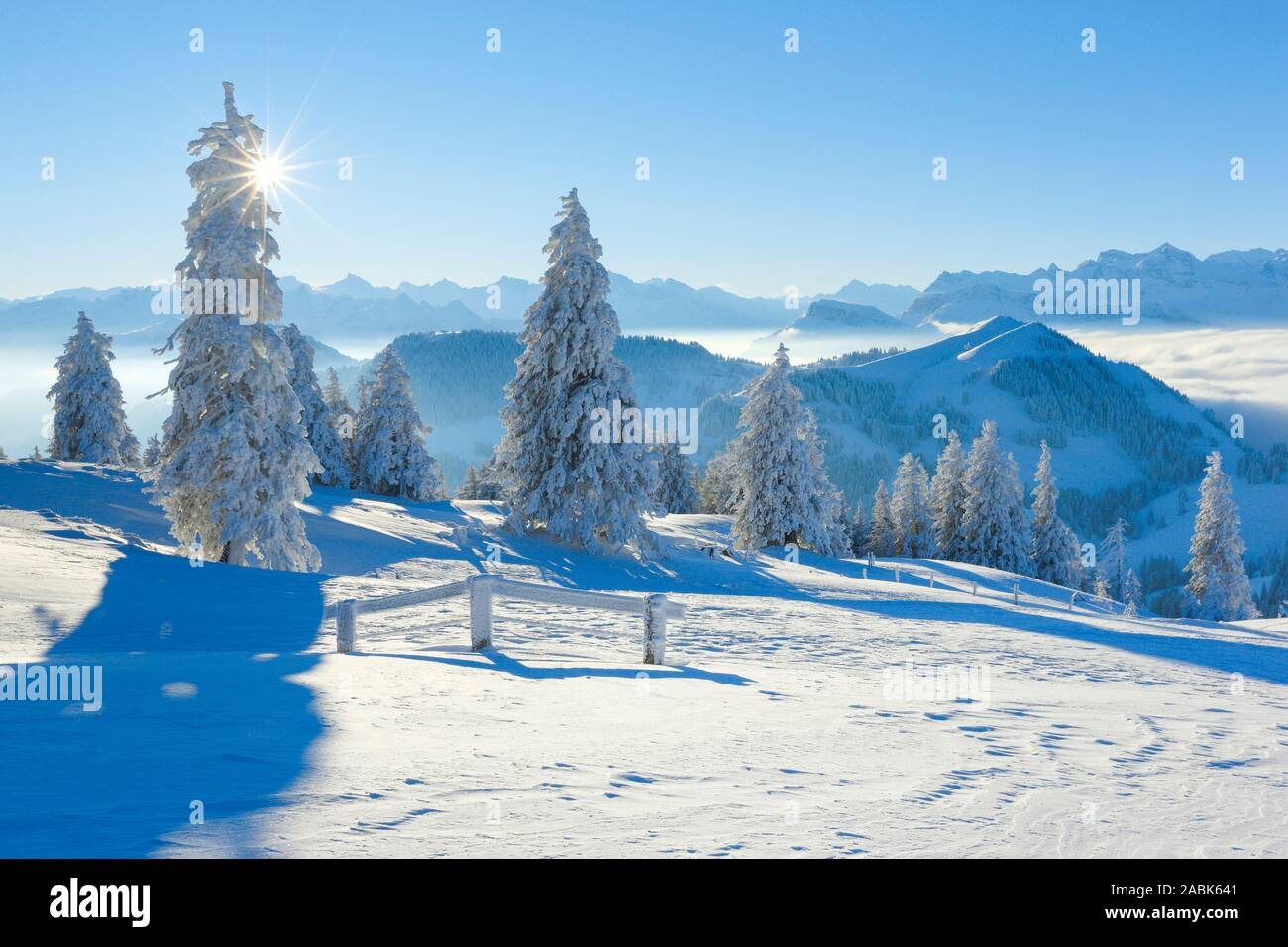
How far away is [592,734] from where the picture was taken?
302 inches

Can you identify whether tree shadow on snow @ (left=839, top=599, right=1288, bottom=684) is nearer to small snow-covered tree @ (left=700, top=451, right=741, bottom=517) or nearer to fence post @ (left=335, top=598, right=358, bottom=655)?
fence post @ (left=335, top=598, right=358, bottom=655)

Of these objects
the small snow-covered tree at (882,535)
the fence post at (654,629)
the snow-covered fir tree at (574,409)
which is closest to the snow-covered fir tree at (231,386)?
the snow-covered fir tree at (574,409)

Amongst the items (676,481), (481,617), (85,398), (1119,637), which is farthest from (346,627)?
(676,481)

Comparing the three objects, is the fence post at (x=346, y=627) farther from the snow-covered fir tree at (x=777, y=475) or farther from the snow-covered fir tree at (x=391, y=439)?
the snow-covered fir tree at (x=391, y=439)

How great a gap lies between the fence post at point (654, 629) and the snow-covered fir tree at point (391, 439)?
39425 millimetres

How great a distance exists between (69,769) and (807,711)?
660 centimetres

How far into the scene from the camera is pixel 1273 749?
27.3 feet

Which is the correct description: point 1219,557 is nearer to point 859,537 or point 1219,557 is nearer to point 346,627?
point 859,537

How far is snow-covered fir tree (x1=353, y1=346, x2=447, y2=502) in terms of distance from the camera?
49.7 metres

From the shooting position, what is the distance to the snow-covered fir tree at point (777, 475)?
45.5 metres
